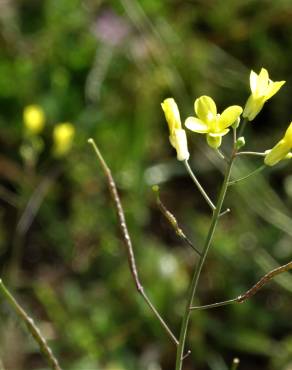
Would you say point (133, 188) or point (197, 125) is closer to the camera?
point (197, 125)

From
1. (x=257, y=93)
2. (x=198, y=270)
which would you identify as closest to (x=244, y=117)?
(x=257, y=93)

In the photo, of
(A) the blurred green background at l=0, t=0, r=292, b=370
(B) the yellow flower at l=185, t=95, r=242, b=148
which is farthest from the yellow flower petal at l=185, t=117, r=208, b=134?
(A) the blurred green background at l=0, t=0, r=292, b=370

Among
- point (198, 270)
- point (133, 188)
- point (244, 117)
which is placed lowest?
point (133, 188)

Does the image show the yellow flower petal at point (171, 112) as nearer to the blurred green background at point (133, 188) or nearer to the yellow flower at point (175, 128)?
the yellow flower at point (175, 128)

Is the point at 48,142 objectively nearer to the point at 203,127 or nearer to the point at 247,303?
the point at 247,303

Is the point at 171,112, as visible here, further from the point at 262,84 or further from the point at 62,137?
the point at 62,137

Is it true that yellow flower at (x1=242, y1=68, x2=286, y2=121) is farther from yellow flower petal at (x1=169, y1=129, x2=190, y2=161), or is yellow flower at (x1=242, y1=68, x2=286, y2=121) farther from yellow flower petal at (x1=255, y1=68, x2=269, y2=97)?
yellow flower petal at (x1=169, y1=129, x2=190, y2=161)

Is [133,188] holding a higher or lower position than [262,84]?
lower
